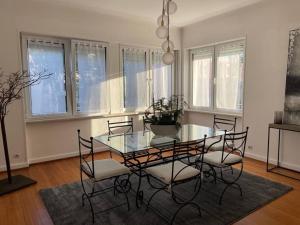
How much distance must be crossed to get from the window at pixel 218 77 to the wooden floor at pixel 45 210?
1523mm

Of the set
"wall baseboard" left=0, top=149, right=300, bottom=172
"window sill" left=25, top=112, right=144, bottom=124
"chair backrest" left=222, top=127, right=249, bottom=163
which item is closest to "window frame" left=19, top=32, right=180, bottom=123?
"window sill" left=25, top=112, right=144, bottom=124

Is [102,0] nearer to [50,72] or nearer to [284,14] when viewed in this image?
[50,72]

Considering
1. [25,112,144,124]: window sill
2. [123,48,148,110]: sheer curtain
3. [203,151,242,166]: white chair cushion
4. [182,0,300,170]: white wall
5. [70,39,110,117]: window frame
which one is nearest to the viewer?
[203,151,242,166]: white chair cushion

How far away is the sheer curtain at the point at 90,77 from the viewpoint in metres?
4.31

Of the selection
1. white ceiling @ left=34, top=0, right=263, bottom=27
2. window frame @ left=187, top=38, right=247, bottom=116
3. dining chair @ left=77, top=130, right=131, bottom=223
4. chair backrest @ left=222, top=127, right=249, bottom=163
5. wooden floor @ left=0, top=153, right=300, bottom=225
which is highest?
white ceiling @ left=34, top=0, right=263, bottom=27

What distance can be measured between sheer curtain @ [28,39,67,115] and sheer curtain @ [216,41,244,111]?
3100 mm

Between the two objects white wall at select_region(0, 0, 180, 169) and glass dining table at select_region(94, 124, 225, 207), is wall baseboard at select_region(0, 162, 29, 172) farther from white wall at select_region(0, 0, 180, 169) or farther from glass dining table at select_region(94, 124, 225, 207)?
glass dining table at select_region(94, 124, 225, 207)

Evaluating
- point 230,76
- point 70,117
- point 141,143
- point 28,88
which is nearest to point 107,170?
point 141,143

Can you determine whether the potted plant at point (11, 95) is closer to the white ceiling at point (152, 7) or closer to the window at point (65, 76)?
the window at point (65, 76)

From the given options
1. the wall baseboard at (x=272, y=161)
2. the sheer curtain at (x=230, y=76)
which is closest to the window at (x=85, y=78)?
the sheer curtain at (x=230, y=76)

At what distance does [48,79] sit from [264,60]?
147 inches

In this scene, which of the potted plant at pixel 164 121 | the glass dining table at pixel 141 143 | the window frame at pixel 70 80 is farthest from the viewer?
the window frame at pixel 70 80

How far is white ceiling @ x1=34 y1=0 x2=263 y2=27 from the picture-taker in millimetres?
3891

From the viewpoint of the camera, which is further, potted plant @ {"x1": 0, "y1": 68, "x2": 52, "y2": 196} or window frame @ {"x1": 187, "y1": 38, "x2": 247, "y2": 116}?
window frame @ {"x1": 187, "y1": 38, "x2": 247, "y2": 116}
